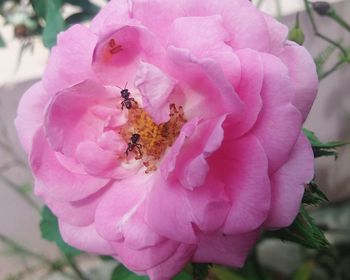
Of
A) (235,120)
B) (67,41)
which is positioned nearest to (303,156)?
(235,120)

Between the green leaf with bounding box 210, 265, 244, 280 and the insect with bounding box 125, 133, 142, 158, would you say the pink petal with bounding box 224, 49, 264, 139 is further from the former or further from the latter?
the green leaf with bounding box 210, 265, 244, 280

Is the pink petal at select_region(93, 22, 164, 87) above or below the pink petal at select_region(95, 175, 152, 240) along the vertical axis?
above

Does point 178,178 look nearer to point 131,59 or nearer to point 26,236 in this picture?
point 131,59

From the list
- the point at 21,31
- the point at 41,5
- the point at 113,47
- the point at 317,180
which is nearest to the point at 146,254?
the point at 113,47

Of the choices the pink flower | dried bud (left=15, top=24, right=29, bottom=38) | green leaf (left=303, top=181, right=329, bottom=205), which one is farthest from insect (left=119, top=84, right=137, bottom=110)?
dried bud (left=15, top=24, right=29, bottom=38)

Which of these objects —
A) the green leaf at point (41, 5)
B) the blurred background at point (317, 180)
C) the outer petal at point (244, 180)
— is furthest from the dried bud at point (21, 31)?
the outer petal at point (244, 180)

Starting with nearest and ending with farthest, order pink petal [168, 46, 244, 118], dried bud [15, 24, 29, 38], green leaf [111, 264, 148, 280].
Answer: pink petal [168, 46, 244, 118], green leaf [111, 264, 148, 280], dried bud [15, 24, 29, 38]

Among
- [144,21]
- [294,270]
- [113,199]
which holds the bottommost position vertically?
[294,270]
